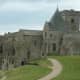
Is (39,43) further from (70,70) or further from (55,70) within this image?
(70,70)

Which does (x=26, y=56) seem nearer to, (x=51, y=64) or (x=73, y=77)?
(x=51, y=64)

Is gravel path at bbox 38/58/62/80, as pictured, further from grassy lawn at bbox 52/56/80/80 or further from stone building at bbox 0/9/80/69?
stone building at bbox 0/9/80/69

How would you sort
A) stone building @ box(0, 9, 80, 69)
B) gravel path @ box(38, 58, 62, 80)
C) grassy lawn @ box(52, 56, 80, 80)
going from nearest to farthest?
1. grassy lawn @ box(52, 56, 80, 80)
2. gravel path @ box(38, 58, 62, 80)
3. stone building @ box(0, 9, 80, 69)

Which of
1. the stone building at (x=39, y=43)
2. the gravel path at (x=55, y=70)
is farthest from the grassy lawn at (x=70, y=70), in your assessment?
the stone building at (x=39, y=43)

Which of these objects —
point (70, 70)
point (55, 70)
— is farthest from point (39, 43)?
point (70, 70)

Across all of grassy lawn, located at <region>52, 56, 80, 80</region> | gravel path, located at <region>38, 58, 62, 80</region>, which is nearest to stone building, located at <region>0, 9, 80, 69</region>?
gravel path, located at <region>38, 58, 62, 80</region>

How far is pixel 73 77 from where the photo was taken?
5206 centimetres

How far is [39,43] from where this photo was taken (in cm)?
11100

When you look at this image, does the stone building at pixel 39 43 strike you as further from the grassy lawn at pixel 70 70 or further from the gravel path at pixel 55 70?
the grassy lawn at pixel 70 70

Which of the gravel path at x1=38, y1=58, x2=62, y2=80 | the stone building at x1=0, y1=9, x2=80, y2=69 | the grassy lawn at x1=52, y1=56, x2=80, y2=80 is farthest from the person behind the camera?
the stone building at x1=0, y1=9, x2=80, y2=69

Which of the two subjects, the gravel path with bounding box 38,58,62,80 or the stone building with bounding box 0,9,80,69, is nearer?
the gravel path with bounding box 38,58,62,80

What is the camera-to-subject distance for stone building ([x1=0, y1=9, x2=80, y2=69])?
337ft

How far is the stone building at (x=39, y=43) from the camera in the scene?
337 ft

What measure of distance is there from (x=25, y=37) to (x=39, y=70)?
4731cm
